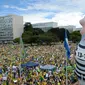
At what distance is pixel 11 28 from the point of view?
115 m

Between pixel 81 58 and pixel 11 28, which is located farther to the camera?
pixel 11 28

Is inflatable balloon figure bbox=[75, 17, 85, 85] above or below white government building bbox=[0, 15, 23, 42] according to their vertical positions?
above

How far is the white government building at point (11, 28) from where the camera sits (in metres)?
113

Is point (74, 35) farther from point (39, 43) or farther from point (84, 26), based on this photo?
→ point (84, 26)

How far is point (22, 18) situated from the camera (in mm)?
118562

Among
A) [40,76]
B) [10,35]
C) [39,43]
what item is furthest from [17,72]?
[10,35]

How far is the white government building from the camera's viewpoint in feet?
371

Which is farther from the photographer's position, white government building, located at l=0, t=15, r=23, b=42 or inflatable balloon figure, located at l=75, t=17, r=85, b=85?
white government building, located at l=0, t=15, r=23, b=42

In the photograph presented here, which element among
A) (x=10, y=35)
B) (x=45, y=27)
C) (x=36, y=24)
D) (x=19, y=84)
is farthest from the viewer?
(x=36, y=24)

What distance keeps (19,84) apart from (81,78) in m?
8.56

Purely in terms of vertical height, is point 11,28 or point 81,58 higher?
point 81,58

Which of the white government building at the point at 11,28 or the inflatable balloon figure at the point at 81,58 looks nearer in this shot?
the inflatable balloon figure at the point at 81,58

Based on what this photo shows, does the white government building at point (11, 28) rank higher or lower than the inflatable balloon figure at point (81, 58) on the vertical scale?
lower

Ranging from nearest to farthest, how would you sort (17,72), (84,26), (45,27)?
1. (84,26)
2. (17,72)
3. (45,27)
